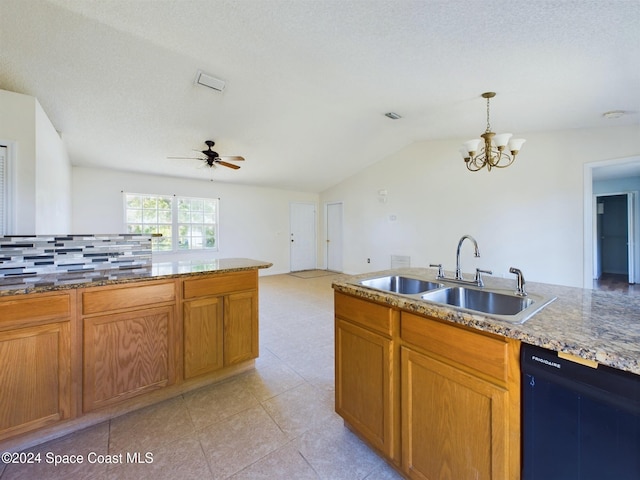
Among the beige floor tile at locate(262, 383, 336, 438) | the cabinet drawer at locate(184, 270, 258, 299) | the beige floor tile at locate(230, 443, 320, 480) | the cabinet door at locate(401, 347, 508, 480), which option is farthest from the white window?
the cabinet door at locate(401, 347, 508, 480)

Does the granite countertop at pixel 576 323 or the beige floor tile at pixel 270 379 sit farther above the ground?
the granite countertop at pixel 576 323

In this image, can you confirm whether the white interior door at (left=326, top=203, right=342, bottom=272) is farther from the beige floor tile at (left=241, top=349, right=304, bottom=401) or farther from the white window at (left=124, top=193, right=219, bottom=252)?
the beige floor tile at (left=241, top=349, right=304, bottom=401)

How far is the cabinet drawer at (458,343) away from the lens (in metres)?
0.92

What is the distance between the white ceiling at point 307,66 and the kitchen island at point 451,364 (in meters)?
1.65

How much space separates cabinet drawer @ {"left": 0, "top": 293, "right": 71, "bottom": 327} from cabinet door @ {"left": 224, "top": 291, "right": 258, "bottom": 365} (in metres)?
0.92

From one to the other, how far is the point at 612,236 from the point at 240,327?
27.3 ft

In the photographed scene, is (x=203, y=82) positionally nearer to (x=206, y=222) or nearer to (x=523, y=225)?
(x=206, y=222)

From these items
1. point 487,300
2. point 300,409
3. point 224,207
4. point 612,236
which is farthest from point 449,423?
point 612,236

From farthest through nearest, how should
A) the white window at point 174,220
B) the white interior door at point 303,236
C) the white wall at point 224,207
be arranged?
the white interior door at point 303,236
the white window at point 174,220
the white wall at point 224,207

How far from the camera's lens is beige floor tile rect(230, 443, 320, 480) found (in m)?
1.30

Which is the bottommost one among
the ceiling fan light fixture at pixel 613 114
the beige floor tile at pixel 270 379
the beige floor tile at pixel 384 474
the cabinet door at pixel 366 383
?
the beige floor tile at pixel 384 474

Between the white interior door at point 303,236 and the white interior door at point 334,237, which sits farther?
the white interior door at point 303,236

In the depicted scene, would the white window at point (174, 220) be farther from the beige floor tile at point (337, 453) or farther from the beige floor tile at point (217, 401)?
the beige floor tile at point (337, 453)

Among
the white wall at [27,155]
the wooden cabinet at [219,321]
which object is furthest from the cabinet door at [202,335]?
the white wall at [27,155]
